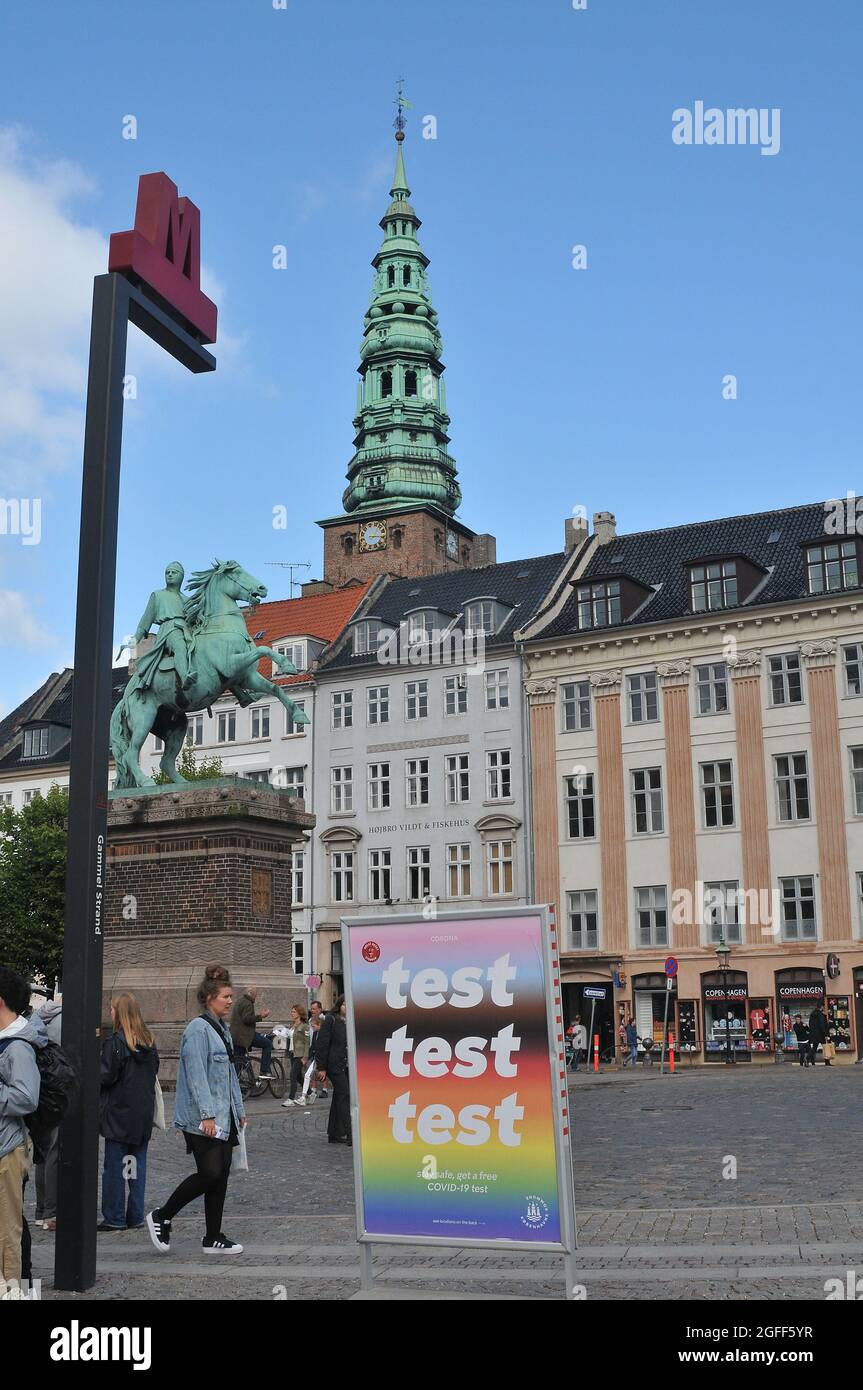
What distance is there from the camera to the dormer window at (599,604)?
51.9 m

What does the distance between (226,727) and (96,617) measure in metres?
52.3

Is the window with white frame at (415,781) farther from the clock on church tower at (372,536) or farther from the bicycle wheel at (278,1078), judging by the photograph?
the bicycle wheel at (278,1078)

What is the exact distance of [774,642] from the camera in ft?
158

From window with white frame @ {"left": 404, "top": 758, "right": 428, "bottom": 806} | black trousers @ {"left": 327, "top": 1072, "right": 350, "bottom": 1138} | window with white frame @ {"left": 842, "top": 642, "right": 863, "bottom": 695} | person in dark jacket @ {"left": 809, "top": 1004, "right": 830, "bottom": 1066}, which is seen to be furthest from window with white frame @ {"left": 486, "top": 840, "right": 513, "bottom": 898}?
black trousers @ {"left": 327, "top": 1072, "right": 350, "bottom": 1138}

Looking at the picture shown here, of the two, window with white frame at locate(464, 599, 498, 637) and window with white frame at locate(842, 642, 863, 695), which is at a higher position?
window with white frame at locate(464, 599, 498, 637)

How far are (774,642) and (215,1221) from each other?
134 feet

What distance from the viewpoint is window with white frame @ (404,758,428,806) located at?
55.2 metres

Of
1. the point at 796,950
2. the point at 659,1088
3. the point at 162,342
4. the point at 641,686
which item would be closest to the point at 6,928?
the point at 641,686

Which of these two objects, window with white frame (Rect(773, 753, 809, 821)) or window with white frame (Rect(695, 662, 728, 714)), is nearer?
window with white frame (Rect(773, 753, 809, 821))

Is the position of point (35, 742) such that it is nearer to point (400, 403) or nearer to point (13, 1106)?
Answer: point (400, 403)

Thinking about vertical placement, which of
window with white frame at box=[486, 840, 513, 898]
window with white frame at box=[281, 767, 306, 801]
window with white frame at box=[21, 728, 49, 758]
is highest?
window with white frame at box=[21, 728, 49, 758]

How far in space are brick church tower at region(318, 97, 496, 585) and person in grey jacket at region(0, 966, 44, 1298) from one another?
222 feet

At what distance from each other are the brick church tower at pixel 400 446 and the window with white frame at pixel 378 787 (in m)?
20.6

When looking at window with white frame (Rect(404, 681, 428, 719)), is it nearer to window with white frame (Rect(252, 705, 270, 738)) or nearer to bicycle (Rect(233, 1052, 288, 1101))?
window with white frame (Rect(252, 705, 270, 738))
